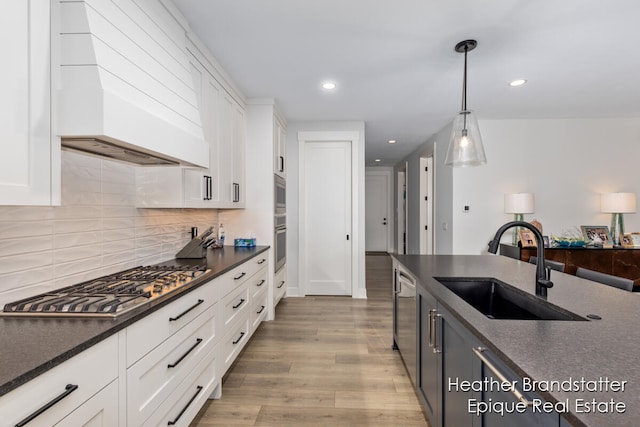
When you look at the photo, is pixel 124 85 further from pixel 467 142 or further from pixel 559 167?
pixel 559 167

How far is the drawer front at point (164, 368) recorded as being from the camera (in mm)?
1169

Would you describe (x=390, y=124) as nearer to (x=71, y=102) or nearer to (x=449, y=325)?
(x=449, y=325)

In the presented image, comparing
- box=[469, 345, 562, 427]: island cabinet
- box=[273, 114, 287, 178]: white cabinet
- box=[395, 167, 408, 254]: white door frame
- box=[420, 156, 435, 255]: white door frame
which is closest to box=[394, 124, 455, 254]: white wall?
box=[420, 156, 435, 255]: white door frame

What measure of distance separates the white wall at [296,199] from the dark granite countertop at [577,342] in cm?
282

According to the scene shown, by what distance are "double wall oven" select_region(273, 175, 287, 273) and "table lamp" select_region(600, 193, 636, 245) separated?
429cm

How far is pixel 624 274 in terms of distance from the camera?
150 inches

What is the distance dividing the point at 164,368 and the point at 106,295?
406 mm

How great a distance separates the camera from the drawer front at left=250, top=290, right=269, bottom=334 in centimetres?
279

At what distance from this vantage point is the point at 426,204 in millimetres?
5875

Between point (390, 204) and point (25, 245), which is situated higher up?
point (390, 204)

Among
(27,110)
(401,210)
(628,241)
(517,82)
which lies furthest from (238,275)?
(401,210)

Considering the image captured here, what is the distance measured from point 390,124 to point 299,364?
3516mm

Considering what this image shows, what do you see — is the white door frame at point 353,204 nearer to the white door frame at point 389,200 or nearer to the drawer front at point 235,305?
the drawer front at point 235,305

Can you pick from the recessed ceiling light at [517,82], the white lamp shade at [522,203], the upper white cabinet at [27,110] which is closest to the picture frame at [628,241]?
the white lamp shade at [522,203]
